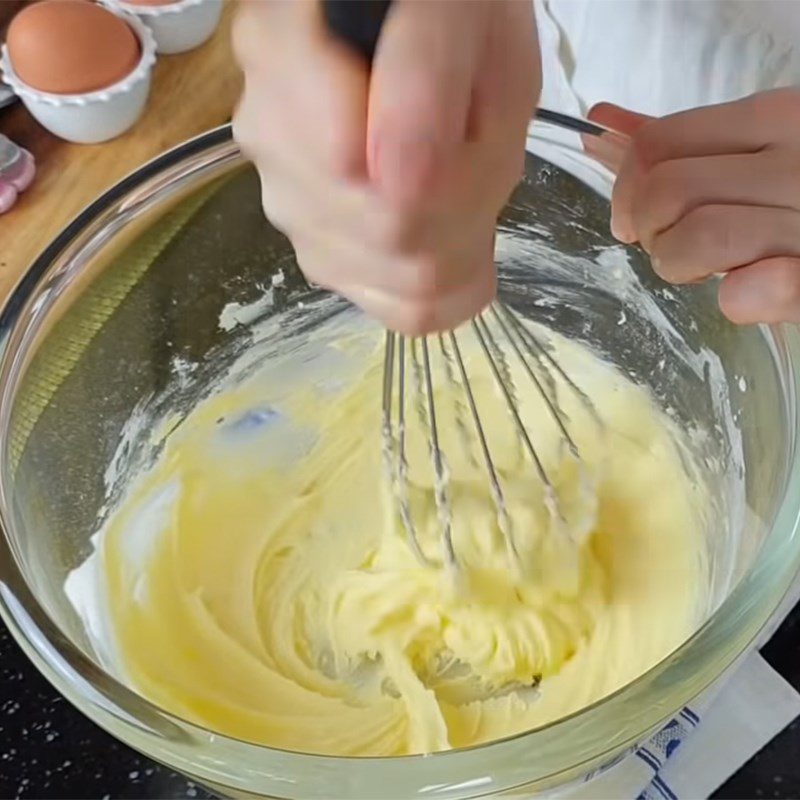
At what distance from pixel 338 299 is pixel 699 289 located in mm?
252

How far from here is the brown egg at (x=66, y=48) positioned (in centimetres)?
103

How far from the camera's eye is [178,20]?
1.12 m

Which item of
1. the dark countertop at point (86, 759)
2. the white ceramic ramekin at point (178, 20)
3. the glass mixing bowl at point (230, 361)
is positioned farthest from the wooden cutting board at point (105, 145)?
the dark countertop at point (86, 759)

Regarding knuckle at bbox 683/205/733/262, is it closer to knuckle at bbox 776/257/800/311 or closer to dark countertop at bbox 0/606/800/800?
knuckle at bbox 776/257/800/311

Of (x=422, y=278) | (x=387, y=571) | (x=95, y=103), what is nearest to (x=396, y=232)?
(x=422, y=278)

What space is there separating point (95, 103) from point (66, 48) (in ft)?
0.17

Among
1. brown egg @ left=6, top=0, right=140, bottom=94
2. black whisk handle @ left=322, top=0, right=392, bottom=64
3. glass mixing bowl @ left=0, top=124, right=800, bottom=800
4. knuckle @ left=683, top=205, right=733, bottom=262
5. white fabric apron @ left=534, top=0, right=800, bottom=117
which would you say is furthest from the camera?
brown egg @ left=6, top=0, right=140, bottom=94

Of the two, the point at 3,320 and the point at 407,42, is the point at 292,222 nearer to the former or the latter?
the point at 407,42

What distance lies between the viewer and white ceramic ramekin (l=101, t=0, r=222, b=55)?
1109mm

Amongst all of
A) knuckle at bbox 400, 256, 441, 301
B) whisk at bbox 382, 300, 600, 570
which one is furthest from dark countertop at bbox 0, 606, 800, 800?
knuckle at bbox 400, 256, 441, 301

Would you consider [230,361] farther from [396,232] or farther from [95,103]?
[396,232]

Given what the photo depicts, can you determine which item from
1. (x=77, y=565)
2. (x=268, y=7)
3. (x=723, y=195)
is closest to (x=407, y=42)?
(x=268, y=7)

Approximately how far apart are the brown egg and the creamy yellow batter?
0.38 metres

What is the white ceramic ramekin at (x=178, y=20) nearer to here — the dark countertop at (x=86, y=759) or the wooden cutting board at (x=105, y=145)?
the wooden cutting board at (x=105, y=145)
